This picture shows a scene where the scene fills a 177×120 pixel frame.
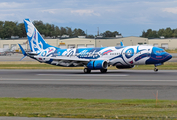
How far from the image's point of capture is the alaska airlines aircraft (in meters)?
33.8

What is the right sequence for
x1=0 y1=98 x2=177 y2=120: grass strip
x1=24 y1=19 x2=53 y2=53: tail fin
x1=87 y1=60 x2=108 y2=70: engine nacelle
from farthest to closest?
x1=24 y1=19 x2=53 y2=53: tail fin → x1=87 y1=60 x2=108 y2=70: engine nacelle → x1=0 y1=98 x2=177 y2=120: grass strip

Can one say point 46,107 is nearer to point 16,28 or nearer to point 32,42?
point 32,42

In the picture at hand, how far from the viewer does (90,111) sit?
11445 mm

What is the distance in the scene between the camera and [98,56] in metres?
35.9

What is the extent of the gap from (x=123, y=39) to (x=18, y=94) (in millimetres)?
101953

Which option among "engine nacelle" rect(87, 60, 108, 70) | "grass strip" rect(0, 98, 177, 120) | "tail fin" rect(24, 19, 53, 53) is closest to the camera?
"grass strip" rect(0, 98, 177, 120)

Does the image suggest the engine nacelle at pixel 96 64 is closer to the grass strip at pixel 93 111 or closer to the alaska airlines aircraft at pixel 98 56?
the alaska airlines aircraft at pixel 98 56

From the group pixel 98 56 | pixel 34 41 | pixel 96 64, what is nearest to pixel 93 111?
pixel 96 64

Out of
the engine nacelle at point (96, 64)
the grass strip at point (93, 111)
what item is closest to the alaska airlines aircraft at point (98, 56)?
the engine nacelle at point (96, 64)

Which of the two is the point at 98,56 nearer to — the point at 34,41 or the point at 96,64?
the point at 96,64

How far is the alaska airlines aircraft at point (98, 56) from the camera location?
3375 cm

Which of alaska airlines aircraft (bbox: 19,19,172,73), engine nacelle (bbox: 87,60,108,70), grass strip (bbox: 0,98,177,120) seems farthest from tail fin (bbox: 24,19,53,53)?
grass strip (bbox: 0,98,177,120)

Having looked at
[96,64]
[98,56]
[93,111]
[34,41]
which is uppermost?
[34,41]

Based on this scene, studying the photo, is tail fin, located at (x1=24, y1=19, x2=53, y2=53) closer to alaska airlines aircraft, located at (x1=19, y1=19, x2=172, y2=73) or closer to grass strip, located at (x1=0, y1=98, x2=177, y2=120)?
alaska airlines aircraft, located at (x1=19, y1=19, x2=172, y2=73)
